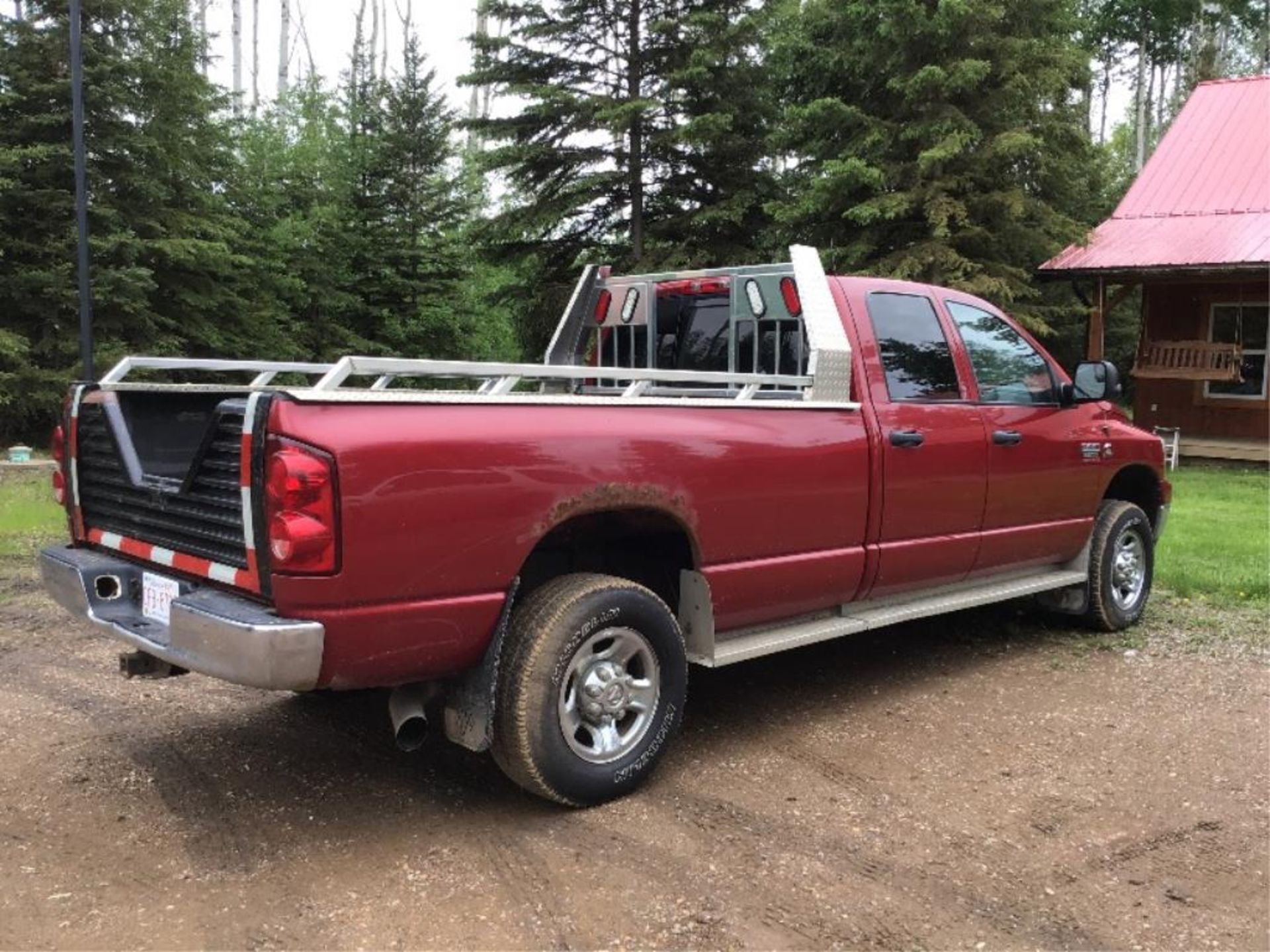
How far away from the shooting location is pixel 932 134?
1481 cm

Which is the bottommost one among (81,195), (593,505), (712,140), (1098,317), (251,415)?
(593,505)

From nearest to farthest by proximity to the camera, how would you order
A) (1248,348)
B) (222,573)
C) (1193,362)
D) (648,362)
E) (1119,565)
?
(222,573), (648,362), (1119,565), (1193,362), (1248,348)

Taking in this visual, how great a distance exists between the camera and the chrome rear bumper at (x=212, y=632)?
3.10 metres

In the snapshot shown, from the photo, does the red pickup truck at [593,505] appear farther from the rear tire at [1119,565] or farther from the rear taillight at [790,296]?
the rear tire at [1119,565]

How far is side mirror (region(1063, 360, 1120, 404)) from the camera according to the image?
5.84 m

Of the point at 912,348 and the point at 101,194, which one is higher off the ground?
the point at 101,194

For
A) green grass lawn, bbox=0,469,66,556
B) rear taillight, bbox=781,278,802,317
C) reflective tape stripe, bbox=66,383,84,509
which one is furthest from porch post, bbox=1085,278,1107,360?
reflective tape stripe, bbox=66,383,84,509

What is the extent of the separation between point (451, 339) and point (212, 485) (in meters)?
19.8

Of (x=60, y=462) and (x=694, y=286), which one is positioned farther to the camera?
(x=694, y=286)

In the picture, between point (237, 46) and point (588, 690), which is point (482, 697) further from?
point (237, 46)

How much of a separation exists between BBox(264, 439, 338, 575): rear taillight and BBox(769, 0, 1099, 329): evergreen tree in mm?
12834

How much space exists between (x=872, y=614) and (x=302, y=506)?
111 inches

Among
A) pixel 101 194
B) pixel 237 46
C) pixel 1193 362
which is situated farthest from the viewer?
pixel 237 46

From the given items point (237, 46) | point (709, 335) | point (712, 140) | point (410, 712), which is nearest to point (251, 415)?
point (410, 712)
